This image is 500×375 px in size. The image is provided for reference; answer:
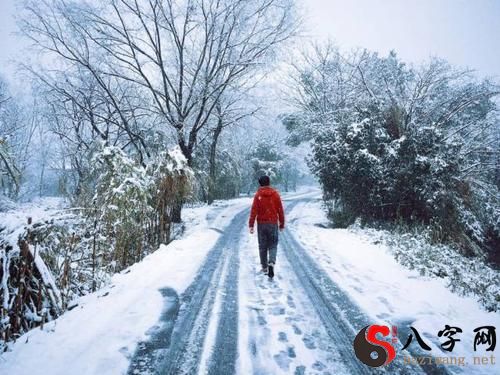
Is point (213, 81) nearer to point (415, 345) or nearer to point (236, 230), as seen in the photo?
point (236, 230)

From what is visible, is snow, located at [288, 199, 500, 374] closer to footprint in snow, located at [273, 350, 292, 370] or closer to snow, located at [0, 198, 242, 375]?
footprint in snow, located at [273, 350, 292, 370]

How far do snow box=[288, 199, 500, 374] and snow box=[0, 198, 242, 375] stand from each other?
2938 millimetres

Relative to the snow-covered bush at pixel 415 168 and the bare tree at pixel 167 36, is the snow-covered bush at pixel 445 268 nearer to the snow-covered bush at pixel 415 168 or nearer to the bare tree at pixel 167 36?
the snow-covered bush at pixel 415 168

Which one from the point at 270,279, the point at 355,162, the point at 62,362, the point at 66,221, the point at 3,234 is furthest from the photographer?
the point at 355,162

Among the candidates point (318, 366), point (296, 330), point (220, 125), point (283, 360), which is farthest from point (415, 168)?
point (220, 125)

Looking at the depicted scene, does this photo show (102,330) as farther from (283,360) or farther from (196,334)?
(283,360)

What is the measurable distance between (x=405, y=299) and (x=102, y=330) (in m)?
4.34

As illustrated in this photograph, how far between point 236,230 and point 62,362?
27.6 feet

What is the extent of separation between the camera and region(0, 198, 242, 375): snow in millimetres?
3014

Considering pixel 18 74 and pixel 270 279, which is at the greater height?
pixel 18 74

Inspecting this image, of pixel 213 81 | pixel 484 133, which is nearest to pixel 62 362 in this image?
pixel 213 81

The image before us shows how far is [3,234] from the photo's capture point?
3.79 meters

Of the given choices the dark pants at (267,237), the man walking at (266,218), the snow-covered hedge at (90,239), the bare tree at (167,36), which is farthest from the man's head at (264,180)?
the bare tree at (167,36)

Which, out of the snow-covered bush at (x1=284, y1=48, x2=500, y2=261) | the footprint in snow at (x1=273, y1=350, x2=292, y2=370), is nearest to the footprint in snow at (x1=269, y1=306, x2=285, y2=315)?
the footprint in snow at (x1=273, y1=350, x2=292, y2=370)
